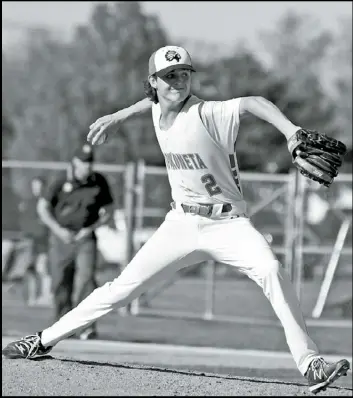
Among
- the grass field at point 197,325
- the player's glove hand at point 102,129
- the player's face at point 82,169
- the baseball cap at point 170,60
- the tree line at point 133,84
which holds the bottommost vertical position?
the grass field at point 197,325

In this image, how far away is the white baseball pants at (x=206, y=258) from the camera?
762 centimetres

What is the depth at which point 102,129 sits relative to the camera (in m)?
8.45

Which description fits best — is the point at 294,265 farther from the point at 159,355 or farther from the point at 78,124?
the point at 78,124

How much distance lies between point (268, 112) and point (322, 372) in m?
1.69

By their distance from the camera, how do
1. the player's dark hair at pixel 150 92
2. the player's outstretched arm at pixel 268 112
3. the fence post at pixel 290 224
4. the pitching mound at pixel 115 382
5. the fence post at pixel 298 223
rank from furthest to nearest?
the fence post at pixel 290 224 < the fence post at pixel 298 223 < the player's dark hair at pixel 150 92 < the pitching mound at pixel 115 382 < the player's outstretched arm at pixel 268 112

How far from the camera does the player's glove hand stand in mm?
8445

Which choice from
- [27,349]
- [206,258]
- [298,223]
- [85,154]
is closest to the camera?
[206,258]

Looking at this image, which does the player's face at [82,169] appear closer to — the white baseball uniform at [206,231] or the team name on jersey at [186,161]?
the white baseball uniform at [206,231]

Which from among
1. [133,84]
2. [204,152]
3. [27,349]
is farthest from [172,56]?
[133,84]

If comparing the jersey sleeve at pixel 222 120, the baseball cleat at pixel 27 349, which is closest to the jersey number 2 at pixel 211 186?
the jersey sleeve at pixel 222 120

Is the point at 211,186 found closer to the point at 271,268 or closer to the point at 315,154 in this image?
the point at 271,268

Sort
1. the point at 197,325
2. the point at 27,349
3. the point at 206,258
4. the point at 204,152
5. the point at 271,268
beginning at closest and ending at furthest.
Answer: the point at 271,268, the point at 204,152, the point at 206,258, the point at 27,349, the point at 197,325

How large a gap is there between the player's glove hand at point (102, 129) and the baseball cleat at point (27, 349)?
58.2 inches

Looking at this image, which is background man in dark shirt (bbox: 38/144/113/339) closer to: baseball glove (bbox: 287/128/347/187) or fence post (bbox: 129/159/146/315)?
fence post (bbox: 129/159/146/315)
